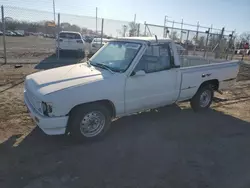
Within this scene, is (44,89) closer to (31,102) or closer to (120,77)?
(31,102)

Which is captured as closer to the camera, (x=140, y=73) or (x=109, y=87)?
(x=109, y=87)

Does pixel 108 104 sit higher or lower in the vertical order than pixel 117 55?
lower

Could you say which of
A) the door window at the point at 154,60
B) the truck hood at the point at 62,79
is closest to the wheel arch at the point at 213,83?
the door window at the point at 154,60

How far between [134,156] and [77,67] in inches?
88.9

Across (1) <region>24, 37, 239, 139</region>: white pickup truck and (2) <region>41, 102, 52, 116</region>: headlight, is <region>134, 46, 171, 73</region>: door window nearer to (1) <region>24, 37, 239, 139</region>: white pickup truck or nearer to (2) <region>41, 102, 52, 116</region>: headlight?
(1) <region>24, 37, 239, 139</region>: white pickup truck

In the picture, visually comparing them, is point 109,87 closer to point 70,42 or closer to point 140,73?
point 140,73

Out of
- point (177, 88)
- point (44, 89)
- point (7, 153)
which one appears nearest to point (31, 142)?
point (7, 153)

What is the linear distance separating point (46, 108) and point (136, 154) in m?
1.66

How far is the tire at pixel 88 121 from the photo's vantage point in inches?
165

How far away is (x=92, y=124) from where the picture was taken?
14.7 feet

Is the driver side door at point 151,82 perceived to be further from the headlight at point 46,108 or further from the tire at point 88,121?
the headlight at point 46,108

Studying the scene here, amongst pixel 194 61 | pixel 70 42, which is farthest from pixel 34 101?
pixel 70 42

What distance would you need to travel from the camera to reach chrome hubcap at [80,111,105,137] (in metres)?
4.36

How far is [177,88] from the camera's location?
5602 mm
